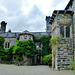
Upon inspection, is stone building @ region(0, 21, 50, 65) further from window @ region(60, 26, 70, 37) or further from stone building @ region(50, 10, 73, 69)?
window @ region(60, 26, 70, 37)

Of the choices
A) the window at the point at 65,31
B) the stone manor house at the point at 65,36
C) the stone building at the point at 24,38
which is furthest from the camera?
the stone building at the point at 24,38

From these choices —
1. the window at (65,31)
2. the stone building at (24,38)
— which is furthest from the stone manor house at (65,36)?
the stone building at (24,38)

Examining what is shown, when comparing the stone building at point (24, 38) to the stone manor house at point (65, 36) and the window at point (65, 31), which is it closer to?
the stone manor house at point (65, 36)

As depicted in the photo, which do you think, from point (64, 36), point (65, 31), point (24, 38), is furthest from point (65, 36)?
point (24, 38)

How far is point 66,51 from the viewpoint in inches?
545

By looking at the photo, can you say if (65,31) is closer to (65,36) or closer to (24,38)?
(65,36)

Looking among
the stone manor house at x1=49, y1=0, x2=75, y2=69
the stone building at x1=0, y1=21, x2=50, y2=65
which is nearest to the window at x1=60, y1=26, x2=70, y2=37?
the stone manor house at x1=49, y1=0, x2=75, y2=69

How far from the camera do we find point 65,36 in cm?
1433

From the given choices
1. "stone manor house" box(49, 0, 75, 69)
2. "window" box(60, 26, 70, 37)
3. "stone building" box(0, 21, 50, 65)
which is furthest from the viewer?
"stone building" box(0, 21, 50, 65)

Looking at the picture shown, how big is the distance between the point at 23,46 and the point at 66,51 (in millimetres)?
12185

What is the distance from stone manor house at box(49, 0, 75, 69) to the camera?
44.9 ft

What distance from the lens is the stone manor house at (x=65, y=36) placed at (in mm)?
13688

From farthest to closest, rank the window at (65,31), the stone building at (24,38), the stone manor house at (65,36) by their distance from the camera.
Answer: the stone building at (24,38) → the window at (65,31) → the stone manor house at (65,36)

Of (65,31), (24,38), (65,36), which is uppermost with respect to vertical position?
(65,31)
